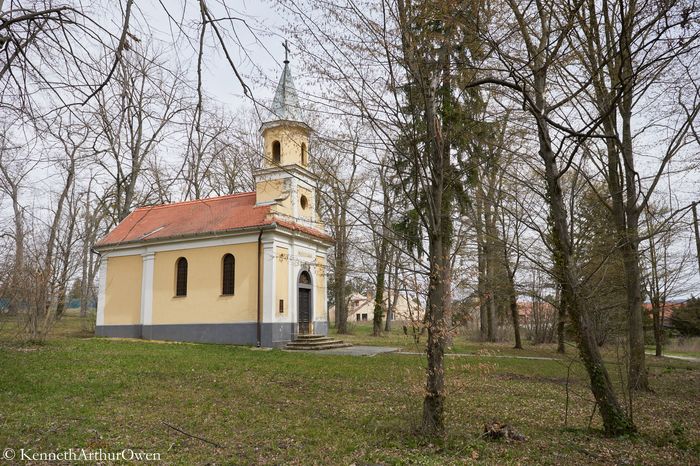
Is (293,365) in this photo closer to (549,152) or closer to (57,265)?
(549,152)

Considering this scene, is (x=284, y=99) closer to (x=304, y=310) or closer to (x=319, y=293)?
(x=304, y=310)

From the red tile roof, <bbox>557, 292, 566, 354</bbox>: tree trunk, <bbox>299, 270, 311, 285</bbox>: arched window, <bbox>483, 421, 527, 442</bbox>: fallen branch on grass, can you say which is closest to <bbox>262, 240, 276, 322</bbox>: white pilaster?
the red tile roof

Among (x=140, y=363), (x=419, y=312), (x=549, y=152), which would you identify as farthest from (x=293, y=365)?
(x=549, y=152)

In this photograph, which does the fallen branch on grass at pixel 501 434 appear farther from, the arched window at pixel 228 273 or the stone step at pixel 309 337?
the arched window at pixel 228 273

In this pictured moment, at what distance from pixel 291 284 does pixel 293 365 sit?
289 inches

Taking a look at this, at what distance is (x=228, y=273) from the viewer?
19.9 meters

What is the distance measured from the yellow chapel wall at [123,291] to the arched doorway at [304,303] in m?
7.59

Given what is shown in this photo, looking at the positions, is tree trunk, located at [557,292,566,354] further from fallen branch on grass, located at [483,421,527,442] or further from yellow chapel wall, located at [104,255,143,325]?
yellow chapel wall, located at [104,255,143,325]

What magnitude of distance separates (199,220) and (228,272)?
10.8 feet

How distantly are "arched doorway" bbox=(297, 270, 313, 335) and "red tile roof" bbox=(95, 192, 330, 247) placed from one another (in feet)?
6.73

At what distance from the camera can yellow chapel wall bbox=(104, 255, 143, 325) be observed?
2169 centimetres

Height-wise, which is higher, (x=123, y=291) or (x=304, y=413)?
(x=123, y=291)

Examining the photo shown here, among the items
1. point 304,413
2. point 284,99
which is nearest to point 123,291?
point 304,413

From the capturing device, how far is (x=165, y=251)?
2105 centimetres
